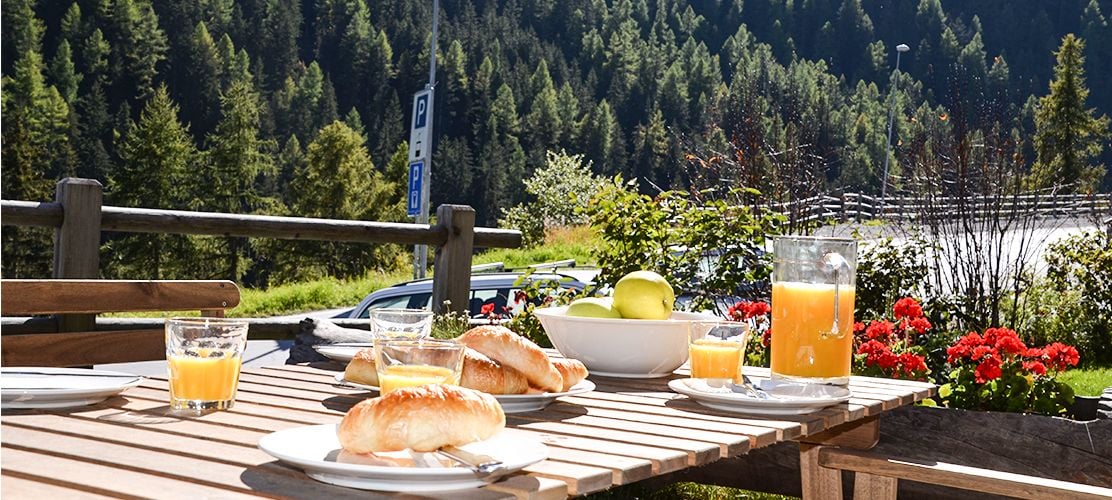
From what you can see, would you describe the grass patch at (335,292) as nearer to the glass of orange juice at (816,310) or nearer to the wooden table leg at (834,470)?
the wooden table leg at (834,470)

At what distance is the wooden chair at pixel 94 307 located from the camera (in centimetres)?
223

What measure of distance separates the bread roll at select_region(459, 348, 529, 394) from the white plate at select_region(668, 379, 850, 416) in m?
0.27

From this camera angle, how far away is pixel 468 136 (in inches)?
2911

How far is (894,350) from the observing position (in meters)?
4.37

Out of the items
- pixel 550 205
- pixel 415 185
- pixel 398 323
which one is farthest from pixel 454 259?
pixel 550 205

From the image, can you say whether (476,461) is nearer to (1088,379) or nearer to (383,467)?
(383,467)

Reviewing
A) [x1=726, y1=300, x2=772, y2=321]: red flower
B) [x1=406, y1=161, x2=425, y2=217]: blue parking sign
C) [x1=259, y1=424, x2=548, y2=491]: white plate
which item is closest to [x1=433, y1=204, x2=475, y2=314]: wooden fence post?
[x1=726, y1=300, x2=772, y2=321]: red flower

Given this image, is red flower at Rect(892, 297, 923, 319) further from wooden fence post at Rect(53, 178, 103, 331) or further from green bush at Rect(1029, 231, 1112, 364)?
wooden fence post at Rect(53, 178, 103, 331)

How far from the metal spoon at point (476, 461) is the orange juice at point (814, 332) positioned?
836 mm

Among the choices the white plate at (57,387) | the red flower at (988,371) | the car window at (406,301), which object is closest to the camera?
the white plate at (57,387)

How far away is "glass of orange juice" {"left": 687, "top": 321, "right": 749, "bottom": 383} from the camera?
1.78 meters

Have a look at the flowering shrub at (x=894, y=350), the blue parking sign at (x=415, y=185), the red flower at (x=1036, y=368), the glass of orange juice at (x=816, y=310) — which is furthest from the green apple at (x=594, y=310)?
the blue parking sign at (x=415, y=185)

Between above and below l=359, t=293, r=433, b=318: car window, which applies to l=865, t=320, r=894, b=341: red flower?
above

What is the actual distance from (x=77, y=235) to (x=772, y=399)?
3.15 m
